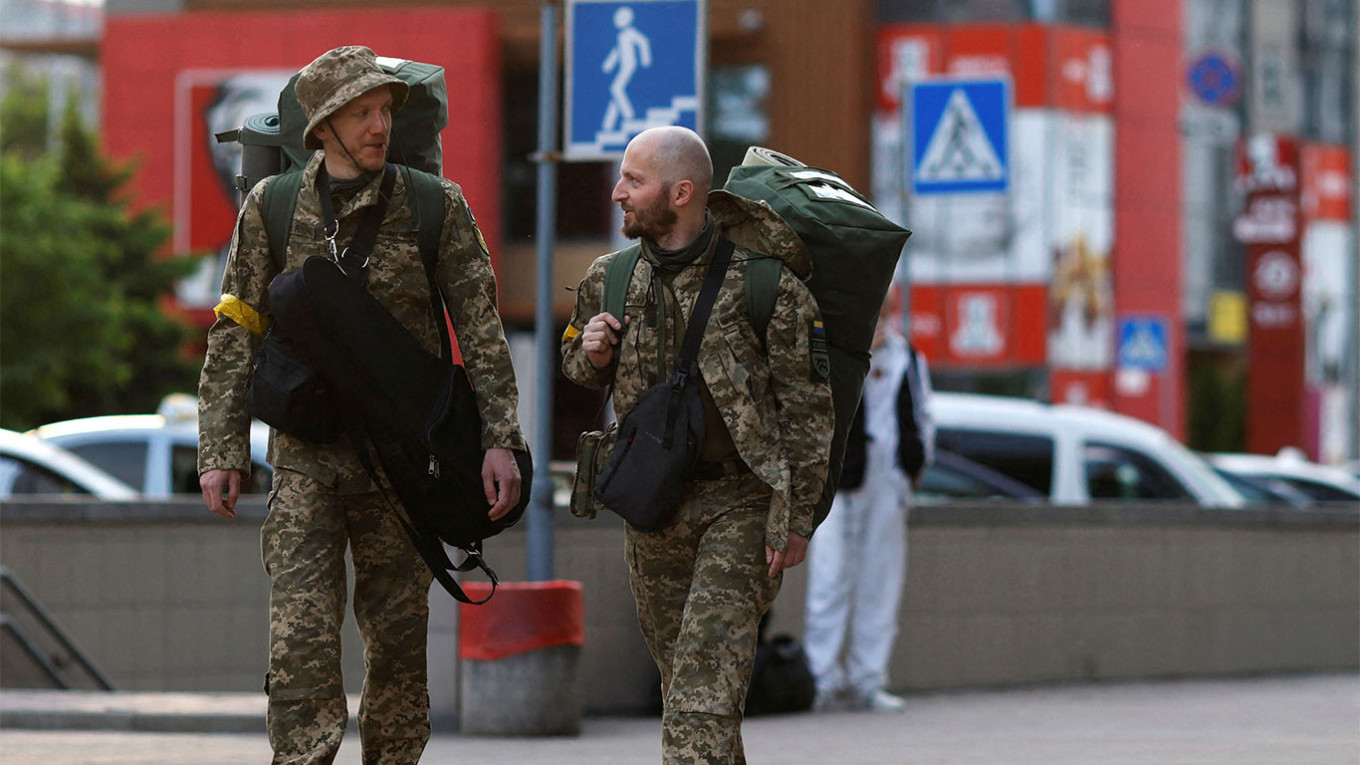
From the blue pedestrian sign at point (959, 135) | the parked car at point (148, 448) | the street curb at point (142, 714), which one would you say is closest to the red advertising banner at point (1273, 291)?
the blue pedestrian sign at point (959, 135)

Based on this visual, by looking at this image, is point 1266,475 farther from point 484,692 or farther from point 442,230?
point 442,230

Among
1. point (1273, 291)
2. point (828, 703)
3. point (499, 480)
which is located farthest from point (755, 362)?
point (1273, 291)

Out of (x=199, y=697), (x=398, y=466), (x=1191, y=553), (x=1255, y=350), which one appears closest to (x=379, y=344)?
(x=398, y=466)

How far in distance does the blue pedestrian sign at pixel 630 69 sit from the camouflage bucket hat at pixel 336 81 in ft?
12.2

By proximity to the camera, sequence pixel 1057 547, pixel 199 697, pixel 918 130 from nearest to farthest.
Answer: pixel 199 697 < pixel 1057 547 < pixel 918 130

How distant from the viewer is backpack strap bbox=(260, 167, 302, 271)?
5.28 metres

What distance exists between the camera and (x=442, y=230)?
534 cm

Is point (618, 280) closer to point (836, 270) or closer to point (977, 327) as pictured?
point (836, 270)

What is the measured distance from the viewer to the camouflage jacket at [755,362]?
201 inches

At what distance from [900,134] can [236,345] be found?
32.8 metres

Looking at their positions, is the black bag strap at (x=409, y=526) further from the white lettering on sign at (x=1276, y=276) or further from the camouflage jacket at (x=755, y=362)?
the white lettering on sign at (x=1276, y=276)

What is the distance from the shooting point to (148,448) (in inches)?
555

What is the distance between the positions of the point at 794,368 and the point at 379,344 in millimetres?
998

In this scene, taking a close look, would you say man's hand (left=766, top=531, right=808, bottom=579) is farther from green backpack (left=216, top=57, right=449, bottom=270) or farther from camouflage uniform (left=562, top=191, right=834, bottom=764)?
green backpack (left=216, top=57, right=449, bottom=270)
